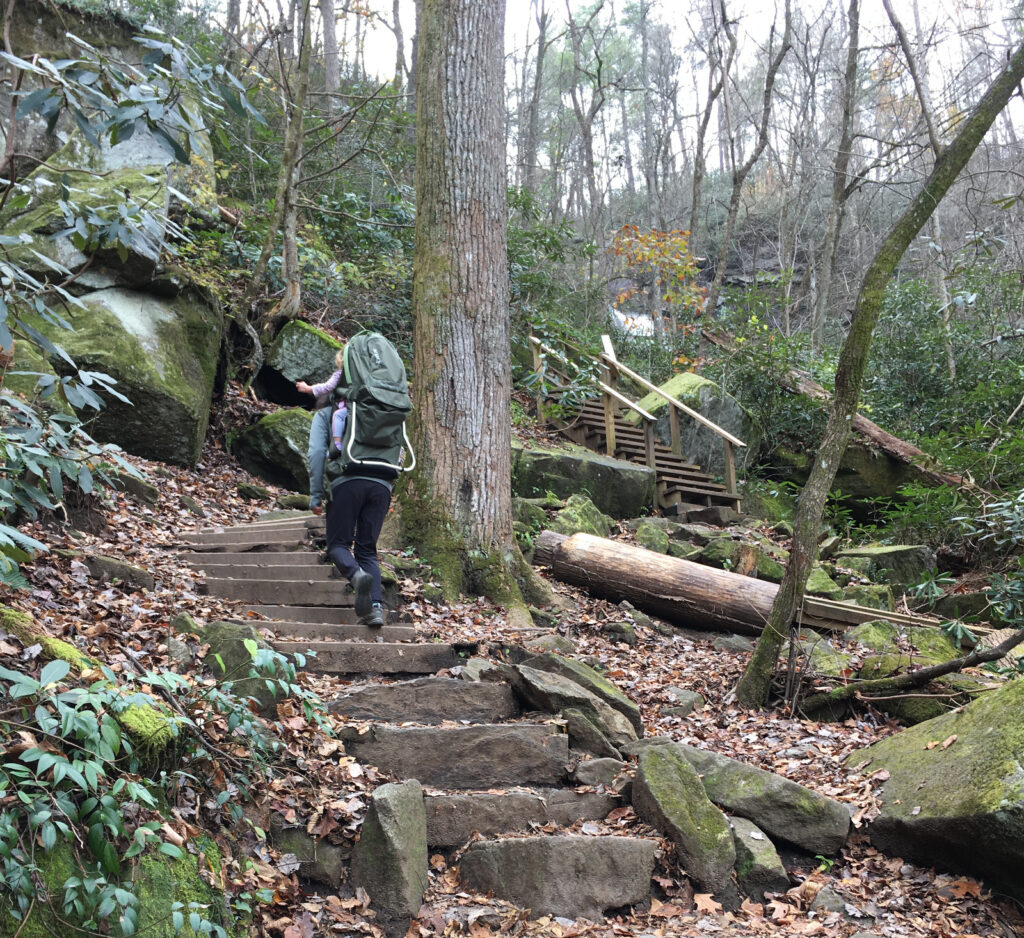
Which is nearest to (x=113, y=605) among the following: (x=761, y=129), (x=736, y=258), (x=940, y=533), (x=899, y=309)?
(x=940, y=533)

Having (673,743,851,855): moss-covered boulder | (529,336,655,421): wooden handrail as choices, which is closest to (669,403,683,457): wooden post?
(529,336,655,421): wooden handrail

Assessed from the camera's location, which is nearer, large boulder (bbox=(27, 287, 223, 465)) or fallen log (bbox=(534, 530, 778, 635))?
fallen log (bbox=(534, 530, 778, 635))

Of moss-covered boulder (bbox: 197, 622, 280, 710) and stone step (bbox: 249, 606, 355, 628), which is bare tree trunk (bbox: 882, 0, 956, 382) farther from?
moss-covered boulder (bbox: 197, 622, 280, 710)

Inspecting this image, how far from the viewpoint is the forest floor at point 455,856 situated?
3.05 m

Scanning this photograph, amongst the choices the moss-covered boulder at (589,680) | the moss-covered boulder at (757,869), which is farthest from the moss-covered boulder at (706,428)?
the moss-covered boulder at (757,869)

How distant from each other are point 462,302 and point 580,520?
9.89 ft

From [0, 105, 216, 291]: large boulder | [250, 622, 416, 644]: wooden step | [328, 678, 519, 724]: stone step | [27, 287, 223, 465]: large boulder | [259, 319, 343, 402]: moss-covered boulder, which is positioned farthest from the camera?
[259, 319, 343, 402]: moss-covered boulder

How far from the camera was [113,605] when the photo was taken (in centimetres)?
436

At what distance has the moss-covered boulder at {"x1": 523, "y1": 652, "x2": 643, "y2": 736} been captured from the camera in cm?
493

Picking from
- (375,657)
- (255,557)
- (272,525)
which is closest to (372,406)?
(375,657)

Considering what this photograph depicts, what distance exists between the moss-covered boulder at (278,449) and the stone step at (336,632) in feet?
15.4

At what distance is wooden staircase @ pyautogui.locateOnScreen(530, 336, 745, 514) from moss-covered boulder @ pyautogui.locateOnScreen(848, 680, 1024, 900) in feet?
23.3

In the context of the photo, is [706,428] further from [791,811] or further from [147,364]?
[791,811]

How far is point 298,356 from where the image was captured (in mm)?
11219
